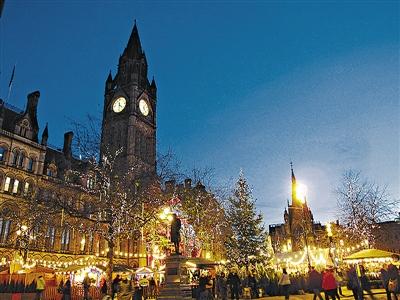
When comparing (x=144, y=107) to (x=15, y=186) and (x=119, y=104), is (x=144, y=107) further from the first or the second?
(x=15, y=186)

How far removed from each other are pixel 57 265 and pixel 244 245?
74.1ft

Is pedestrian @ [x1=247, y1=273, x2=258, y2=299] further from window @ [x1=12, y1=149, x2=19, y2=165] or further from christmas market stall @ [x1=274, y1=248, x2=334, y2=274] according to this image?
window @ [x1=12, y1=149, x2=19, y2=165]

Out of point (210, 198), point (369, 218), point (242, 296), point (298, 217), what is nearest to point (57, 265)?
point (210, 198)

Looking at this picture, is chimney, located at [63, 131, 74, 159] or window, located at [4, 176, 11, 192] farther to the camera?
chimney, located at [63, 131, 74, 159]

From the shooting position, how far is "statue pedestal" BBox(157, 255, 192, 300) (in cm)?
1542

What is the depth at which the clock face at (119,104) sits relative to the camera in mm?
62250

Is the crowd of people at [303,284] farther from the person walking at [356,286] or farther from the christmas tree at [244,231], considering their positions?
the christmas tree at [244,231]

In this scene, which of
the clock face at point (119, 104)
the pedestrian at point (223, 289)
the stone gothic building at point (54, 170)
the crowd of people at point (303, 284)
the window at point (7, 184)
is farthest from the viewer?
the clock face at point (119, 104)

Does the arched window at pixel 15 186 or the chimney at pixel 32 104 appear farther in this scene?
the chimney at pixel 32 104

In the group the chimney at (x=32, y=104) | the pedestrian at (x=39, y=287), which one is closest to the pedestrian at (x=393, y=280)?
the pedestrian at (x=39, y=287)

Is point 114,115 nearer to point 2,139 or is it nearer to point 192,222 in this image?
point 2,139

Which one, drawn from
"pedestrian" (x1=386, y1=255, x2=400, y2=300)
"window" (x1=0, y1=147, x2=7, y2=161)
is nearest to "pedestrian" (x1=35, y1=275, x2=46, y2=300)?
"pedestrian" (x1=386, y1=255, x2=400, y2=300)

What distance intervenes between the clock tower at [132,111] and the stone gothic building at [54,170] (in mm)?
186

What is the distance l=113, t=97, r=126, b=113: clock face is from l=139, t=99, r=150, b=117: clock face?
3.21m
